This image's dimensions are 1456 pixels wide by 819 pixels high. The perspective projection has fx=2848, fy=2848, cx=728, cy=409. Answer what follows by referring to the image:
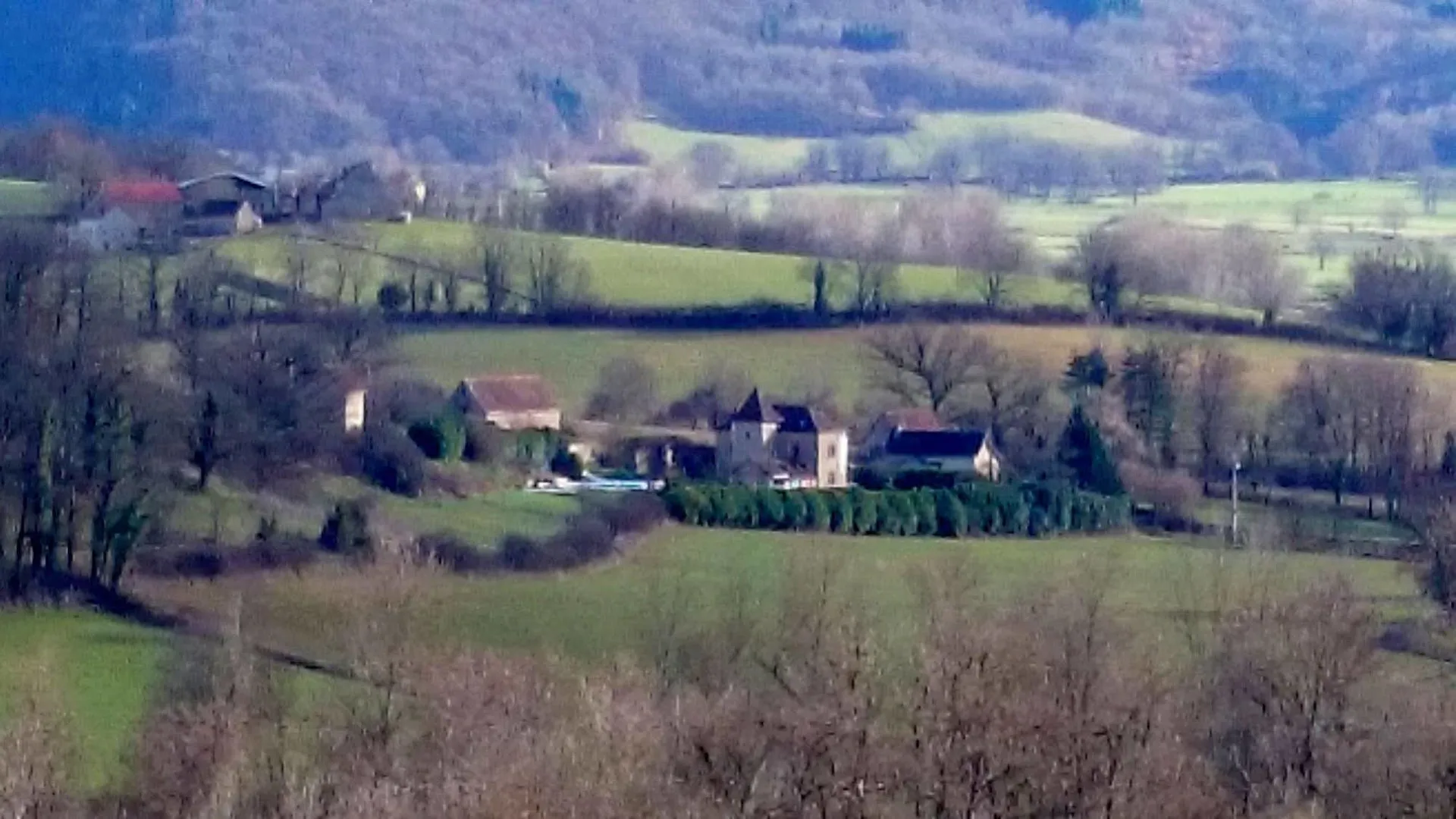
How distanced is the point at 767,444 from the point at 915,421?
278 cm

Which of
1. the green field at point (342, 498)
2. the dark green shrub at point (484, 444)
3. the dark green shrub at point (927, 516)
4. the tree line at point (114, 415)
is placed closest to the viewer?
the tree line at point (114, 415)

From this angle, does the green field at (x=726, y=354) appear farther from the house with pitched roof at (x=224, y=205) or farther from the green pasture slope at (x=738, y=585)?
the green pasture slope at (x=738, y=585)

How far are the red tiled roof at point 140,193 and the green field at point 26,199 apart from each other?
1152mm

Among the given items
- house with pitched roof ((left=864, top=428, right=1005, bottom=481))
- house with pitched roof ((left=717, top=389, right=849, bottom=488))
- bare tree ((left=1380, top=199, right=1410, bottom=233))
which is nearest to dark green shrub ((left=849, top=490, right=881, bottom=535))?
house with pitched roof ((left=864, top=428, right=1005, bottom=481))

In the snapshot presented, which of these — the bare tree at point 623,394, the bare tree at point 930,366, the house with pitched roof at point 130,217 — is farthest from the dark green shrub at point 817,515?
the house with pitched roof at point 130,217

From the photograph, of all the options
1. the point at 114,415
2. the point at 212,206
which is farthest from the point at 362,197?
the point at 114,415

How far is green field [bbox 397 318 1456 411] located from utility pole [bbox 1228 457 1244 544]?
13.3 ft

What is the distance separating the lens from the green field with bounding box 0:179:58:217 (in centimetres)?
5922

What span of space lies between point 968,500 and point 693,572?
6.58 metres

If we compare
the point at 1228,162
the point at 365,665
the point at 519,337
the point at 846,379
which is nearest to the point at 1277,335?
the point at 846,379

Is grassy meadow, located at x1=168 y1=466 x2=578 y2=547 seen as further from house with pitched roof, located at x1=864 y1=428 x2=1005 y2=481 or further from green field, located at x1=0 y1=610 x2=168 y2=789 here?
house with pitched roof, located at x1=864 y1=428 x2=1005 y2=481

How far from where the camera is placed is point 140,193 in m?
62.1

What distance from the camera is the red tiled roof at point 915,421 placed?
45656 millimetres

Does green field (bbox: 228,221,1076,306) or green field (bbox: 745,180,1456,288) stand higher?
green field (bbox: 745,180,1456,288)
